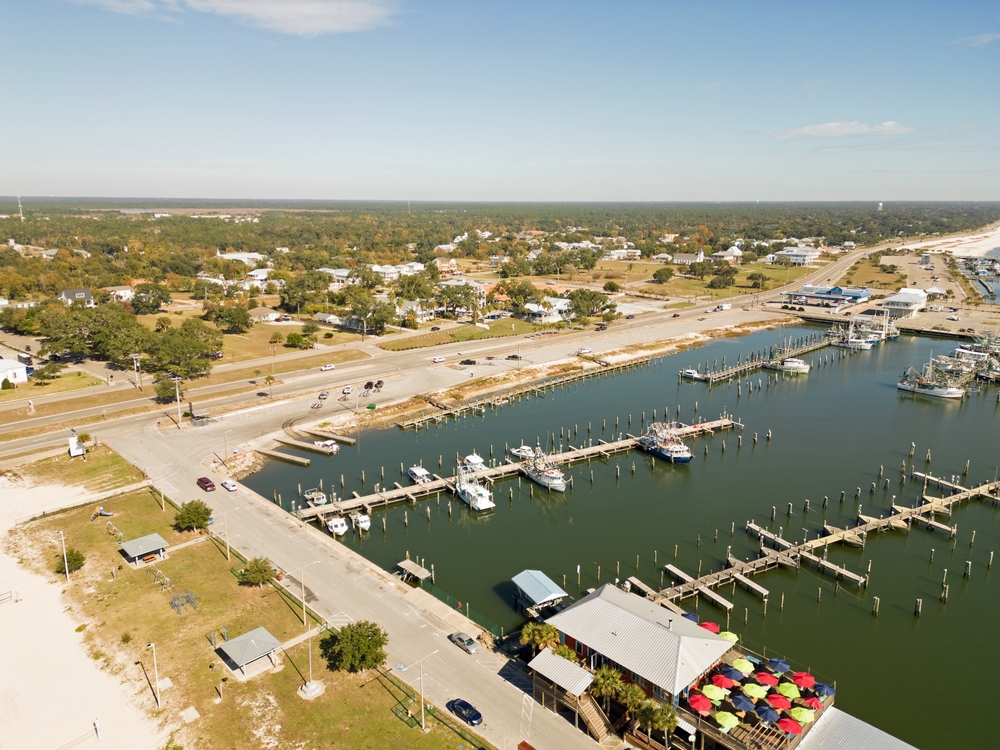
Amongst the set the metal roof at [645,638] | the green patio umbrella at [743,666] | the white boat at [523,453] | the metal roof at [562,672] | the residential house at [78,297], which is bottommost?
the white boat at [523,453]

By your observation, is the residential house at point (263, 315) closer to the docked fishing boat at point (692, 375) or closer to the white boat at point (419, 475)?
the white boat at point (419, 475)

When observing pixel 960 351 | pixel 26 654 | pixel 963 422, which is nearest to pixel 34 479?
pixel 26 654

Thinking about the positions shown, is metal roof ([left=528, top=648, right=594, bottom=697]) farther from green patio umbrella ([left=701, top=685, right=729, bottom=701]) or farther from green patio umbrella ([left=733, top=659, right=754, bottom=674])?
green patio umbrella ([left=733, top=659, right=754, bottom=674])

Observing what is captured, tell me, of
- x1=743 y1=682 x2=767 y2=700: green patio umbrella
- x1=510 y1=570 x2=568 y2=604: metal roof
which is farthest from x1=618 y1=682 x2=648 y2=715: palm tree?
x1=510 y1=570 x2=568 y2=604: metal roof

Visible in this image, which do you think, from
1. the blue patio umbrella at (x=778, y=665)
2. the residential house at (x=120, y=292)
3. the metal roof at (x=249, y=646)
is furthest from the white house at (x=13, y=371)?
the blue patio umbrella at (x=778, y=665)

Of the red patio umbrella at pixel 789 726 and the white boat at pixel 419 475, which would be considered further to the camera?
the white boat at pixel 419 475

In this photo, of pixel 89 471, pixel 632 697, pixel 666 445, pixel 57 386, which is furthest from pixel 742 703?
pixel 57 386

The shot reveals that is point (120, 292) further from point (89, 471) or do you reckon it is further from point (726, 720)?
point (726, 720)
